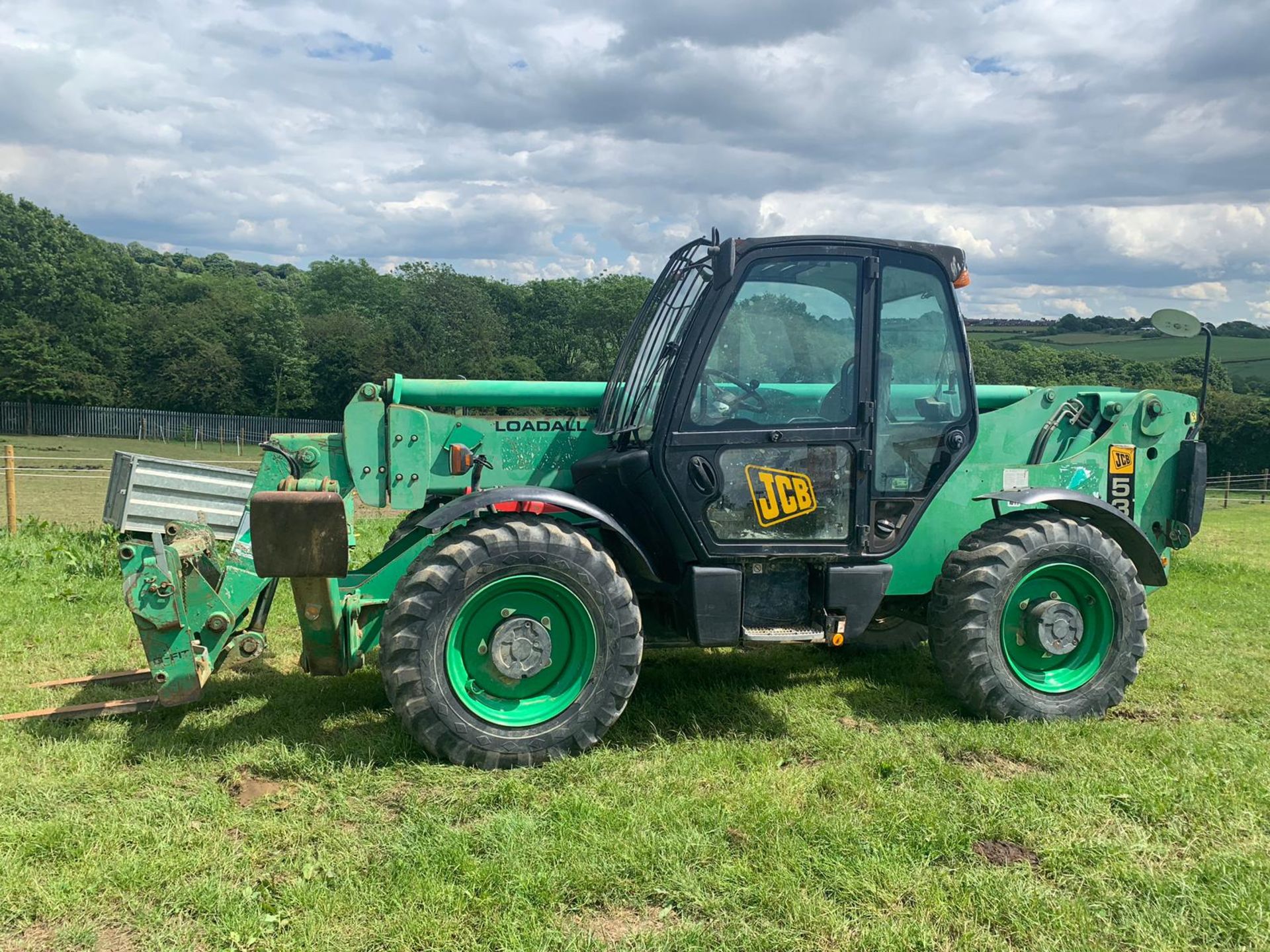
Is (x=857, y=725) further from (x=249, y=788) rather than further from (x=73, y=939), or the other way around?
(x=73, y=939)

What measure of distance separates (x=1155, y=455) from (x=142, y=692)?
6.35 metres

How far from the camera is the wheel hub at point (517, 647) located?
458 cm

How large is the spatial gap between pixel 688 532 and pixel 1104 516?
255cm

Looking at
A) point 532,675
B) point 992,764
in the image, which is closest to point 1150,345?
point 992,764

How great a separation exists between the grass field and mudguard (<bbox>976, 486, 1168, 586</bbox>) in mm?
11398

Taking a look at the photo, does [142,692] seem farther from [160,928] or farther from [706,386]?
[706,386]

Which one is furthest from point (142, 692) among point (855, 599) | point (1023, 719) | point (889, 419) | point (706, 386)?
point (1023, 719)

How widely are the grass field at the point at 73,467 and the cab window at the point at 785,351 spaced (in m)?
10.4

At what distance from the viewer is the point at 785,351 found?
4914mm

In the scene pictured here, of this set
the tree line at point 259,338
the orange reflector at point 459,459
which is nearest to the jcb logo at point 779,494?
the orange reflector at point 459,459

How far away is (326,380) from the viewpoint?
177ft

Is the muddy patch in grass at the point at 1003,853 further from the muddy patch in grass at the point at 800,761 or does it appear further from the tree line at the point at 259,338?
the tree line at the point at 259,338

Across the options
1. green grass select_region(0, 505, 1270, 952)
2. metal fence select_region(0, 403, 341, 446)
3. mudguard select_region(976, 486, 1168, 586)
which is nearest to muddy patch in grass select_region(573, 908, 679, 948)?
green grass select_region(0, 505, 1270, 952)

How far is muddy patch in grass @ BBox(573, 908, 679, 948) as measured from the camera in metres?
3.16
